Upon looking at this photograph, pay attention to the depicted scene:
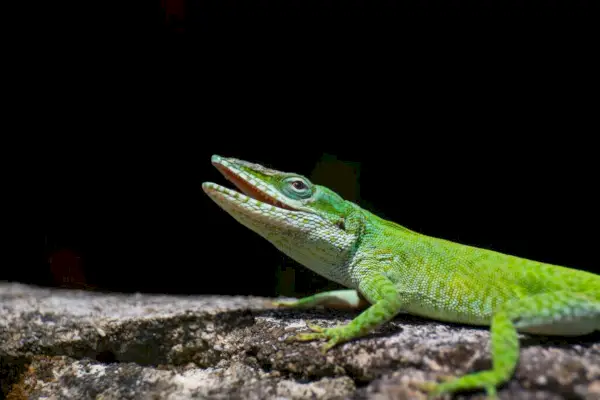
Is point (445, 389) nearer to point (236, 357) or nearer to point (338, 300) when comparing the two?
point (236, 357)

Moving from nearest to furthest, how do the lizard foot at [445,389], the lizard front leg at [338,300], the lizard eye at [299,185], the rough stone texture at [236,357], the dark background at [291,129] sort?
1. the lizard foot at [445,389]
2. the rough stone texture at [236,357]
3. the lizard eye at [299,185]
4. the lizard front leg at [338,300]
5. the dark background at [291,129]

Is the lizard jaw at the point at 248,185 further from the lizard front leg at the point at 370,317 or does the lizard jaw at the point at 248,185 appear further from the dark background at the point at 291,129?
the dark background at the point at 291,129

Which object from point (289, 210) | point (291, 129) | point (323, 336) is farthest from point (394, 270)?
point (291, 129)

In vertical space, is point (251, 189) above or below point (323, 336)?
above

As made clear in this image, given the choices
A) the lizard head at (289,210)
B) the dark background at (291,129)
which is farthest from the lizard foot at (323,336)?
the dark background at (291,129)

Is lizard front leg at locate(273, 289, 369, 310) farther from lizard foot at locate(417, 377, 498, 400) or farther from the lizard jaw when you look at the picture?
lizard foot at locate(417, 377, 498, 400)
